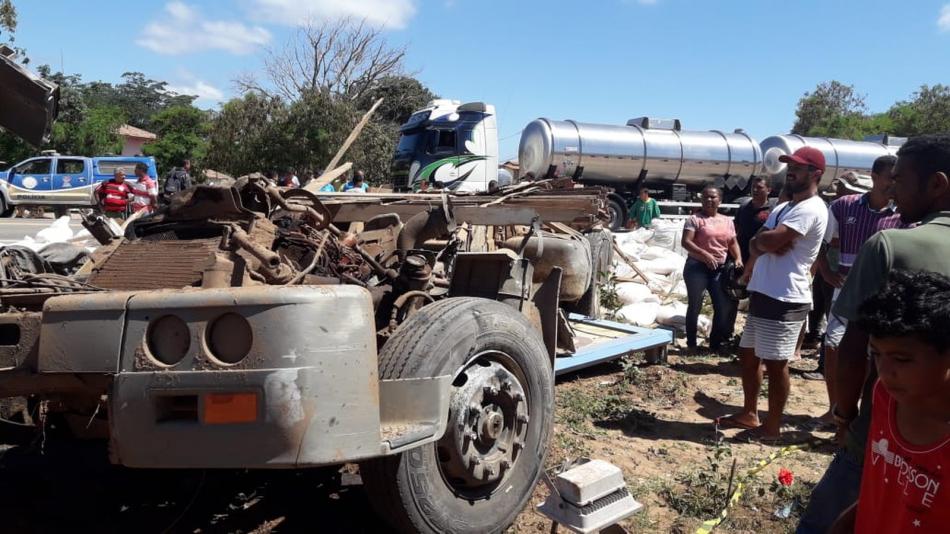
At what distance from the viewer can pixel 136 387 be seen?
2.29 metres

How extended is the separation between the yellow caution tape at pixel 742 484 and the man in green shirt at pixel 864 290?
2.78 ft

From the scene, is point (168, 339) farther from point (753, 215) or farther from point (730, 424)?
point (753, 215)

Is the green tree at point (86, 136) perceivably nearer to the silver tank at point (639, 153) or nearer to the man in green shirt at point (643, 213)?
the silver tank at point (639, 153)

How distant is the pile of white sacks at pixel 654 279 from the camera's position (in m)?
8.74

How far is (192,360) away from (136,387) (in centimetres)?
20

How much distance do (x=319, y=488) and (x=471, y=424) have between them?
3.65 ft

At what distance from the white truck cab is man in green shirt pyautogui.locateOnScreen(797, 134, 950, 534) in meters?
14.9

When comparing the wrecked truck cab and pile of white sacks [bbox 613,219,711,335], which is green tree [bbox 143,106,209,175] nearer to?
pile of white sacks [bbox 613,219,711,335]

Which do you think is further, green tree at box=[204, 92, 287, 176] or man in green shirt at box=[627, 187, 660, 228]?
green tree at box=[204, 92, 287, 176]

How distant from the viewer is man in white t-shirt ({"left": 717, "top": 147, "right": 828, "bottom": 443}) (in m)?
4.61

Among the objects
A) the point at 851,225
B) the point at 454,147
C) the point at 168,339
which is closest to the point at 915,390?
the point at 168,339

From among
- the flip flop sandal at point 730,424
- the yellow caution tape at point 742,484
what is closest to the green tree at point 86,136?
the flip flop sandal at point 730,424

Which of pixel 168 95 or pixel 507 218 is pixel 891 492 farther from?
pixel 168 95

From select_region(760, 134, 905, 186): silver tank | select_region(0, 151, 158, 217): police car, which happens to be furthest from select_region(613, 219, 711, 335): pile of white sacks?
select_region(0, 151, 158, 217): police car
